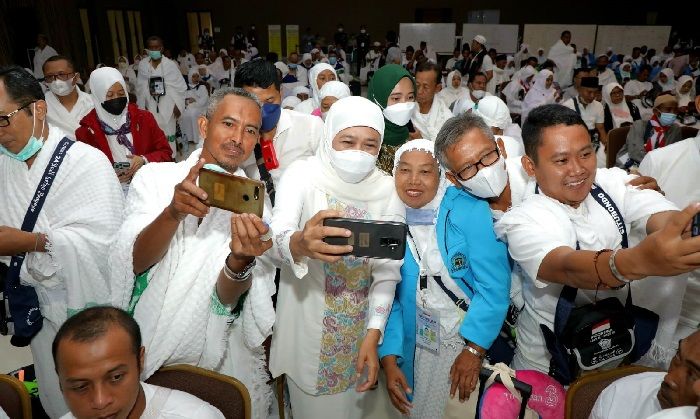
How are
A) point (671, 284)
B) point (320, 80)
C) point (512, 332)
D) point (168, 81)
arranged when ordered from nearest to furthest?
point (671, 284) → point (512, 332) → point (320, 80) → point (168, 81)

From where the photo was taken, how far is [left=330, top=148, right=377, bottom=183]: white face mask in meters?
1.70

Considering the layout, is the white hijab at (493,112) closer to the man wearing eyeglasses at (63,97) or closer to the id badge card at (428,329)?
the id badge card at (428,329)

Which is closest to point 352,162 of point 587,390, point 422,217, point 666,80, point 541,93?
point 422,217

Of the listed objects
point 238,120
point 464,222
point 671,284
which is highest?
point 238,120

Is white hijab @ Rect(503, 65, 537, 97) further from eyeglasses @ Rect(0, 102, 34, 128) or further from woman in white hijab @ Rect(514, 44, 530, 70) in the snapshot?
eyeglasses @ Rect(0, 102, 34, 128)

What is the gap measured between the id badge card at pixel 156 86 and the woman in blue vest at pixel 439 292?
5454 mm

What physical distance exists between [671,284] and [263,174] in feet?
6.12

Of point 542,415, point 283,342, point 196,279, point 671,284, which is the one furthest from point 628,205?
point 196,279

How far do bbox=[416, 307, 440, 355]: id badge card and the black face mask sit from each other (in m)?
2.68

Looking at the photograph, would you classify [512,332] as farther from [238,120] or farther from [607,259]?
[238,120]

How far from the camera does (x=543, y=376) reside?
5.46 feet

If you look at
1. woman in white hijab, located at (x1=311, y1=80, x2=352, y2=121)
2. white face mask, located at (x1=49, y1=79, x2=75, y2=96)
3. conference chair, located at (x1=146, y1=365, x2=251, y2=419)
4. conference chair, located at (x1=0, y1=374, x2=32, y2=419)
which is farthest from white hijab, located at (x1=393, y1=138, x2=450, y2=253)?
white face mask, located at (x1=49, y1=79, x2=75, y2=96)

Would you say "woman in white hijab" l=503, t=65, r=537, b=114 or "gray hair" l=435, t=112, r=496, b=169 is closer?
"gray hair" l=435, t=112, r=496, b=169

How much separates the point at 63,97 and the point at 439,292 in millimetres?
3577
